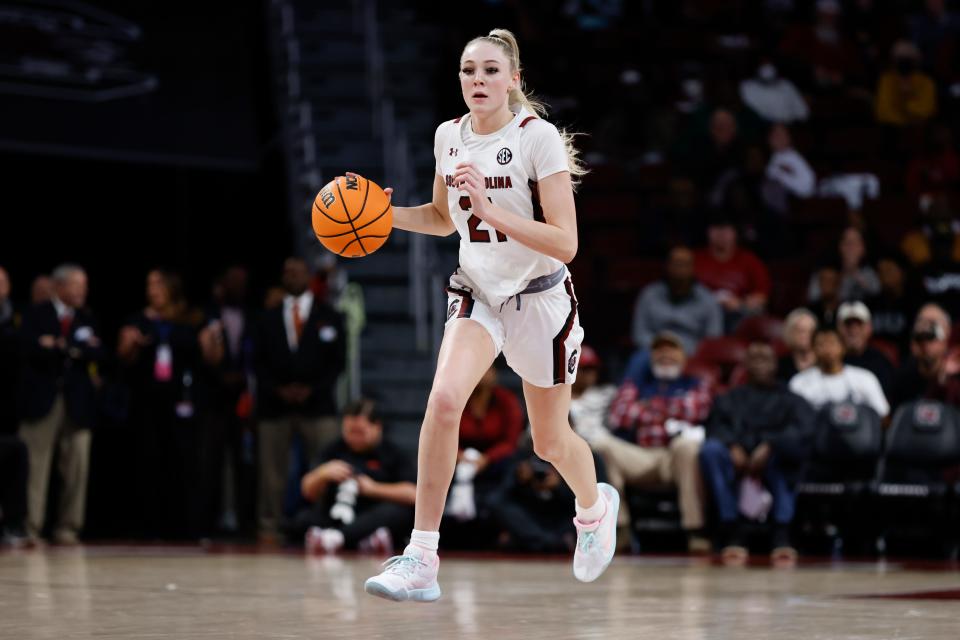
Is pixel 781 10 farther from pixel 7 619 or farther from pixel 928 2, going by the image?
pixel 7 619

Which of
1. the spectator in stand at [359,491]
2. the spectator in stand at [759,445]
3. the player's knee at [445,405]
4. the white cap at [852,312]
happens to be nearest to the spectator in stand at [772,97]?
the white cap at [852,312]

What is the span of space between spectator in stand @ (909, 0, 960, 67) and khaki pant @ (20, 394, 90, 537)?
9.60 metres

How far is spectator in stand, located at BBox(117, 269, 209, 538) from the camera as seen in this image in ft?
37.3

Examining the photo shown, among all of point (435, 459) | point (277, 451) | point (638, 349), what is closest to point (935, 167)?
point (638, 349)

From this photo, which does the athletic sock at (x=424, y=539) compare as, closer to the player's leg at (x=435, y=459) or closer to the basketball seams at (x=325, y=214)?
the player's leg at (x=435, y=459)

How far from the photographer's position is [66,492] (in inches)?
430

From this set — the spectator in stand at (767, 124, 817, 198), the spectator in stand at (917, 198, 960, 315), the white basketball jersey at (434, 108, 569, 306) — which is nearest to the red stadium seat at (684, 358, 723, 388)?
the spectator in stand at (917, 198, 960, 315)

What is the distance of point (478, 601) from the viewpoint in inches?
239

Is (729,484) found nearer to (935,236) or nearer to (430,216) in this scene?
(935,236)

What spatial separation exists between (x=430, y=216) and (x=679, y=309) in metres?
5.92

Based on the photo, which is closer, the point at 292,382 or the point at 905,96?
the point at 292,382

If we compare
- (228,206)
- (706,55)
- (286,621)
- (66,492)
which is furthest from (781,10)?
(286,621)

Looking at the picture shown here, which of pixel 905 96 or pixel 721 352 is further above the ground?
pixel 905 96

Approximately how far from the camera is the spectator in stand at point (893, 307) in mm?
11477
